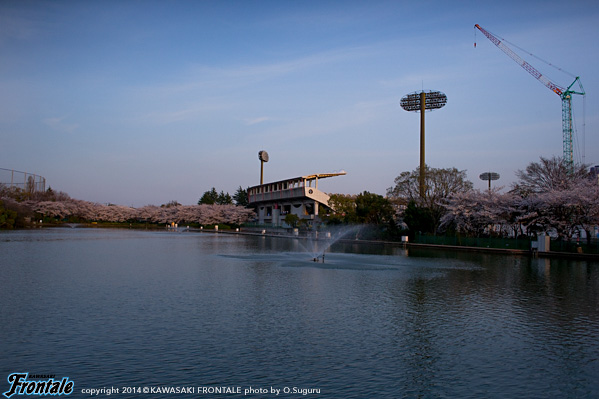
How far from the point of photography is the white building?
99688mm

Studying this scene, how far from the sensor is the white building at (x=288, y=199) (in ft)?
327

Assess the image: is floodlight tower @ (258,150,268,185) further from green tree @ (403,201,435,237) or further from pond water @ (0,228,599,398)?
pond water @ (0,228,599,398)

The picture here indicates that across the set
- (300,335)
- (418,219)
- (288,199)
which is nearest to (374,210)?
(418,219)

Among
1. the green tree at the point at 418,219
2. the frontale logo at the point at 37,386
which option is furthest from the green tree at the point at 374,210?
the frontale logo at the point at 37,386

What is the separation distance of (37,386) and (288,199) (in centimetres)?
10087

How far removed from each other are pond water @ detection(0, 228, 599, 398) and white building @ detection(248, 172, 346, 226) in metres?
73.2

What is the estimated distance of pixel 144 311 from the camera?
1567cm

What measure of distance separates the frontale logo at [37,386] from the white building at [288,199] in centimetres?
8471

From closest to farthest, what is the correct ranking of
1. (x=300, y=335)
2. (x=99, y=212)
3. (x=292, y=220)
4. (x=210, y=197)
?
(x=300, y=335)
(x=292, y=220)
(x=99, y=212)
(x=210, y=197)

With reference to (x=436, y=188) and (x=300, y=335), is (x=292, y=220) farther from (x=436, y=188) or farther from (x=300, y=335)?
(x=300, y=335)

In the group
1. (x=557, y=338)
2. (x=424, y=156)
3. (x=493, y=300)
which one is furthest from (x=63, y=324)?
(x=424, y=156)

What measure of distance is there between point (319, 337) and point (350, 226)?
Result: 60.7 meters

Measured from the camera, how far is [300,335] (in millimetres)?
12992

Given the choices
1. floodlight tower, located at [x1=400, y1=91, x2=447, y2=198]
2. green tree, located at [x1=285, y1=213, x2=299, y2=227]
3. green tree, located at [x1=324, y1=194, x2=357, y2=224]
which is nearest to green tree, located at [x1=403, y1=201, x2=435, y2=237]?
green tree, located at [x1=324, y1=194, x2=357, y2=224]
